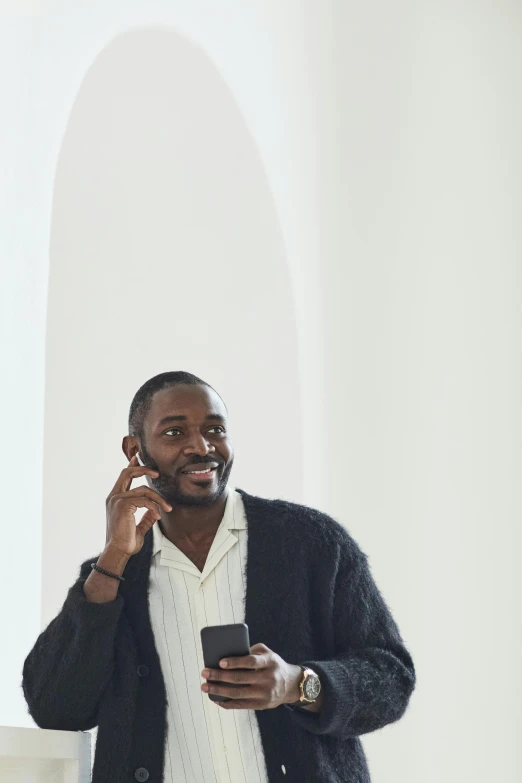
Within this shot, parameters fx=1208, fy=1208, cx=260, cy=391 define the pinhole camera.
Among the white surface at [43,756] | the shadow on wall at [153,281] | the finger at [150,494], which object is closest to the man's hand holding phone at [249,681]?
the white surface at [43,756]

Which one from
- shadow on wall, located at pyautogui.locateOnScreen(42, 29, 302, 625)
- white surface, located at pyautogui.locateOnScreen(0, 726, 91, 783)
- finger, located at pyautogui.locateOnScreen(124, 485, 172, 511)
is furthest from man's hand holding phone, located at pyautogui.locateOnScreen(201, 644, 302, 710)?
shadow on wall, located at pyautogui.locateOnScreen(42, 29, 302, 625)

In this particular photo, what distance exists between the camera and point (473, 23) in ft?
14.0

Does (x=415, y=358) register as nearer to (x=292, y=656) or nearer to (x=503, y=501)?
(x=503, y=501)

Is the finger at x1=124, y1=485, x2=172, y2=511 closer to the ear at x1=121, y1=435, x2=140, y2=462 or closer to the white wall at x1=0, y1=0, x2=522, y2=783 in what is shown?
the ear at x1=121, y1=435, x2=140, y2=462

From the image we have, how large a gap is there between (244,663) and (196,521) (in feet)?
1.41

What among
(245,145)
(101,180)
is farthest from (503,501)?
(101,180)

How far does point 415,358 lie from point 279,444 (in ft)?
2.00

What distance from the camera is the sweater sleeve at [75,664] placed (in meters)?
1.83

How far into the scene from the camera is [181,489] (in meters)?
1.94

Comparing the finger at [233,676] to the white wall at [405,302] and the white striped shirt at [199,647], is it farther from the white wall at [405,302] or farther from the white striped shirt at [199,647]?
the white wall at [405,302]

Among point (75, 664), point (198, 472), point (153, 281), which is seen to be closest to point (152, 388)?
point (198, 472)

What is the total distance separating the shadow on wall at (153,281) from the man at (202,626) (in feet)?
4.36

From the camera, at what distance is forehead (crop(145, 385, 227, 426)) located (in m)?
1.97

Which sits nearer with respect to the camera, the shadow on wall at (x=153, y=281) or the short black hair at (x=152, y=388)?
the short black hair at (x=152, y=388)
